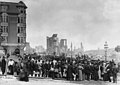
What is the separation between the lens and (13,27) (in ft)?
221

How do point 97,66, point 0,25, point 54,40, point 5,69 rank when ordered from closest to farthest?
point 5,69 → point 97,66 → point 0,25 → point 54,40

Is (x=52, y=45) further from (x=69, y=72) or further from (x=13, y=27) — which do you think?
(x=69, y=72)

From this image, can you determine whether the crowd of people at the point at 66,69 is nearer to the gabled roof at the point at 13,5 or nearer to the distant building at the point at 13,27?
the distant building at the point at 13,27

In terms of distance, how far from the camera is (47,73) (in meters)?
27.0

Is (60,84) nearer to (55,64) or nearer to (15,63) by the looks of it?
(55,64)

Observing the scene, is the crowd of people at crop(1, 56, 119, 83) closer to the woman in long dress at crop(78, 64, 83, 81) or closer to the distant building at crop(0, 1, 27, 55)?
the woman in long dress at crop(78, 64, 83, 81)

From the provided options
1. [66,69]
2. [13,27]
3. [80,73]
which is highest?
[13,27]

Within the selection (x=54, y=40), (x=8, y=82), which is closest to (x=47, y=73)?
(x=8, y=82)

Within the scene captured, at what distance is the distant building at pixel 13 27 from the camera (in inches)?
2623

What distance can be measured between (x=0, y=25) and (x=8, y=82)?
4753 cm

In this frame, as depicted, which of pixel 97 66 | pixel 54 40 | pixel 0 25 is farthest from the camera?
pixel 54 40

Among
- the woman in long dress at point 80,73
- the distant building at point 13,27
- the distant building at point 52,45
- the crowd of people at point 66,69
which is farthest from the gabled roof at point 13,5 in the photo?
the distant building at point 52,45

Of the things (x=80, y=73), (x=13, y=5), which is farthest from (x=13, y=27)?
(x=80, y=73)

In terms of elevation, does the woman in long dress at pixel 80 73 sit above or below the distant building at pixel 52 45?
below
